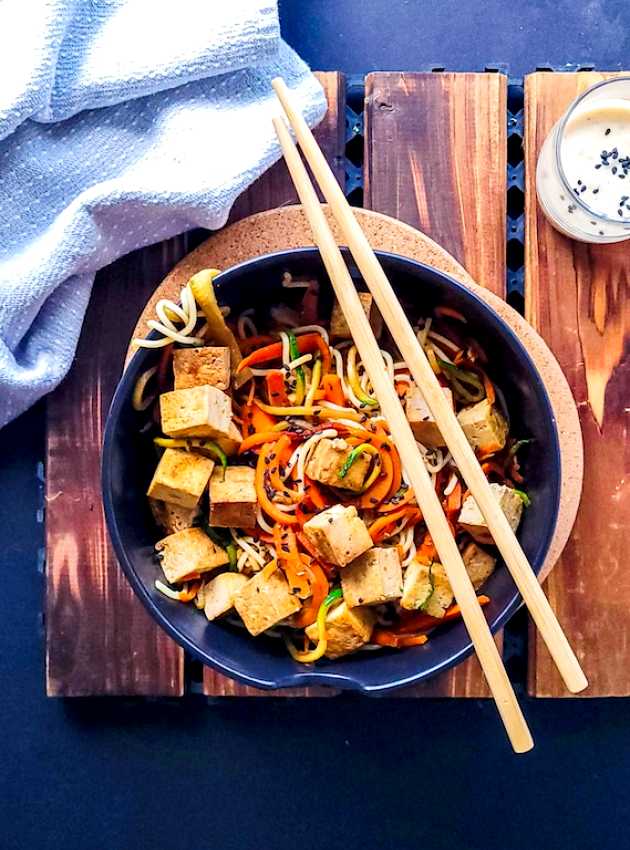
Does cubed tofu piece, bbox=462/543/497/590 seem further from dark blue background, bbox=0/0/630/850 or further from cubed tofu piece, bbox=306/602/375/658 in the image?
dark blue background, bbox=0/0/630/850

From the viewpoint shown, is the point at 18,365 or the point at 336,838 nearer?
the point at 18,365

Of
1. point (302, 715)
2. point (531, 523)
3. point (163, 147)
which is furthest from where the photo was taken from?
point (302, 715)

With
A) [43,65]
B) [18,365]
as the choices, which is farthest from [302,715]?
[43,65]

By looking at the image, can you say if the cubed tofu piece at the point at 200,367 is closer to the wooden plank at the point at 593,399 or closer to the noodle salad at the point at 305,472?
the noodle salad at the point at 305,472

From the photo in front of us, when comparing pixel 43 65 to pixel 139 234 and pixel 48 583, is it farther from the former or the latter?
pixel 48 583

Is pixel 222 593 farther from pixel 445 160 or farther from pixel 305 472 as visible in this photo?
pixel 445 160

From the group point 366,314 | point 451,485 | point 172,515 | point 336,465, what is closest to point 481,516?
point 451,485
